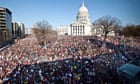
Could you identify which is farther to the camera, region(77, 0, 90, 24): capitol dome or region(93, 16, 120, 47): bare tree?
region(77, 0, 90, 24): capitol dome

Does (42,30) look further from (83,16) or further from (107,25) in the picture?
(83,16)

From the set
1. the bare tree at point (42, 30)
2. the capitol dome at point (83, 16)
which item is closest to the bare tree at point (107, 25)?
the bare tree at point (42, 30)

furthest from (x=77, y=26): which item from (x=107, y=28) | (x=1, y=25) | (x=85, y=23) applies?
(x=107, y=28)

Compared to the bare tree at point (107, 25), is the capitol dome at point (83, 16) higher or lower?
higher

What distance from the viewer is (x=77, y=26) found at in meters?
87.1

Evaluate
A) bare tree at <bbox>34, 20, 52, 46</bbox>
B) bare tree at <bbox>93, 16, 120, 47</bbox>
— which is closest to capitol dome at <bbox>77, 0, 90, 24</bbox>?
bare tree at <bbox>34, 20, 52, 46</bbox>

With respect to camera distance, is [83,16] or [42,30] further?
[83,16]

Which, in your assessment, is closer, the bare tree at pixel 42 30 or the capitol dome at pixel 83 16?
the bare tree at pixel 42 30

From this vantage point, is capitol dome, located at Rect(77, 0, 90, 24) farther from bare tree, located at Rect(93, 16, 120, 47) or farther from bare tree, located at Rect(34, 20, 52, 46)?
bare tree, located at Rect(93, 16, 120, 47)

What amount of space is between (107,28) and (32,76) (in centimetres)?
1806

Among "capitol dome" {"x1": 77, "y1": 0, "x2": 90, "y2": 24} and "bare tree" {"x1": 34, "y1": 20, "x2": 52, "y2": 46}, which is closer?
"bare tree" {"x1": 34, "y1": 20, "x2": 52, "y2": 46}

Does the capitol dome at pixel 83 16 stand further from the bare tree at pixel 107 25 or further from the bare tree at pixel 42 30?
the bare tree at pixel 107 25

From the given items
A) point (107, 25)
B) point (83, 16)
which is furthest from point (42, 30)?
point (83, 16)

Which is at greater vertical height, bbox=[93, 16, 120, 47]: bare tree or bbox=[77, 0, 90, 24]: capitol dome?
bbox=[77, 0, 90, 24]: capitol dome
